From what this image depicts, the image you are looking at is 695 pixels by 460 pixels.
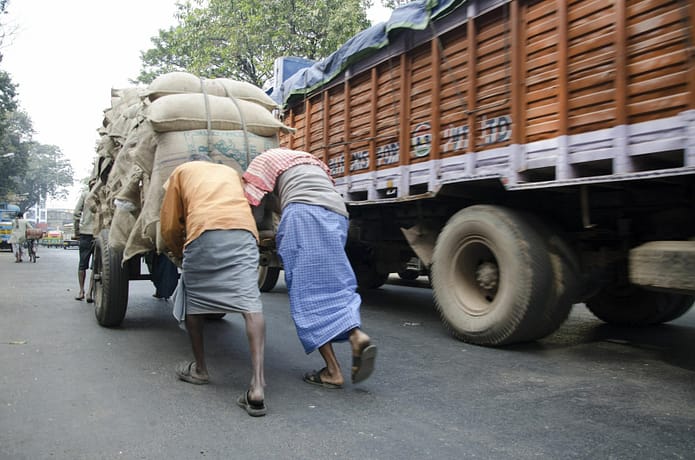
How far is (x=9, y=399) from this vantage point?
10.4 ft

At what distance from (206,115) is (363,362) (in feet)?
7.45

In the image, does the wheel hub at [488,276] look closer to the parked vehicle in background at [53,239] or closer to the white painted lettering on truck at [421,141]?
the white painted lettering on truck at [421,141]

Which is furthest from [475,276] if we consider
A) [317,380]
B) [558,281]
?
[317,380]

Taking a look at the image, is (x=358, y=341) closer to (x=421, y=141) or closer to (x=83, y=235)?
(x=421, y=141)

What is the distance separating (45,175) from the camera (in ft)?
218

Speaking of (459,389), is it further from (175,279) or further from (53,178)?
(53,178)

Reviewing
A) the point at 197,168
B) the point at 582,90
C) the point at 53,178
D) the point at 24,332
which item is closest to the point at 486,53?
the point at 582,90

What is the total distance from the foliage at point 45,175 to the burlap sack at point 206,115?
61757 millimetres

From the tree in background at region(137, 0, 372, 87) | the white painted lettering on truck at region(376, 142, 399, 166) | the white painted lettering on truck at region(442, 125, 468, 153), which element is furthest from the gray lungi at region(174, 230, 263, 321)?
the tree in background at region(137, 0, 372, 87)

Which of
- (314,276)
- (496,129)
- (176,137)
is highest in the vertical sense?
(496,129)

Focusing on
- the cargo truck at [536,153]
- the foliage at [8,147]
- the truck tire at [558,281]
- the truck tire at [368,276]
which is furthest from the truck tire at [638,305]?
the foliage at [8,147]

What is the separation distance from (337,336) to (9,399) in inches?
74.0

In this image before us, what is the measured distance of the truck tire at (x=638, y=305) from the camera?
5.50 m

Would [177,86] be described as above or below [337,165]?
above
